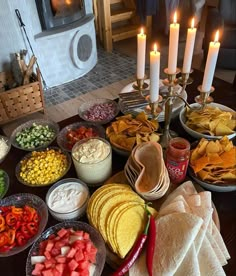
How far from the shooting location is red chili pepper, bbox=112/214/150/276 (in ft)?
2.33

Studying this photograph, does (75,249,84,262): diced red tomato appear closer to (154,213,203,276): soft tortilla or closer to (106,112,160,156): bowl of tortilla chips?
(154,213,203,276): soft tortilla

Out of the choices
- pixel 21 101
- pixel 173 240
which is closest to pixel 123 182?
pixel 173 240

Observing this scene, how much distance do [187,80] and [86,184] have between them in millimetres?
556

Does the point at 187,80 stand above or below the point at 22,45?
above

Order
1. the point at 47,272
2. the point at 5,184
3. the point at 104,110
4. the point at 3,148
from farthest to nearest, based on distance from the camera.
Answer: the point at 104,110, the point at 3,148, the point at 5,184, the point at 47,272

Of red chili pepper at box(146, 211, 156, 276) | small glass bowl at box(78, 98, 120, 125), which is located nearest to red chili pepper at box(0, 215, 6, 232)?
red chili pepper at box(146, 211, 156, 276)

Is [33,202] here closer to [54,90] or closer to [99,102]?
[99,102]

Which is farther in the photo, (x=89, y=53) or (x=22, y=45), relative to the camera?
(x=89, y=53)

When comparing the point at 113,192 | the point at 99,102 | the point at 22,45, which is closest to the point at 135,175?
the point at 113,192

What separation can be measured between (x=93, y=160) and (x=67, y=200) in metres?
0.17

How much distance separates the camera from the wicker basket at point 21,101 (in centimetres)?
214

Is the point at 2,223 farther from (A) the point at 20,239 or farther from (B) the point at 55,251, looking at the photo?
(B) the point at 55,251

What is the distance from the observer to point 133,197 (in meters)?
0.85

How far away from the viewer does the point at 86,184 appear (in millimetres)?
993
